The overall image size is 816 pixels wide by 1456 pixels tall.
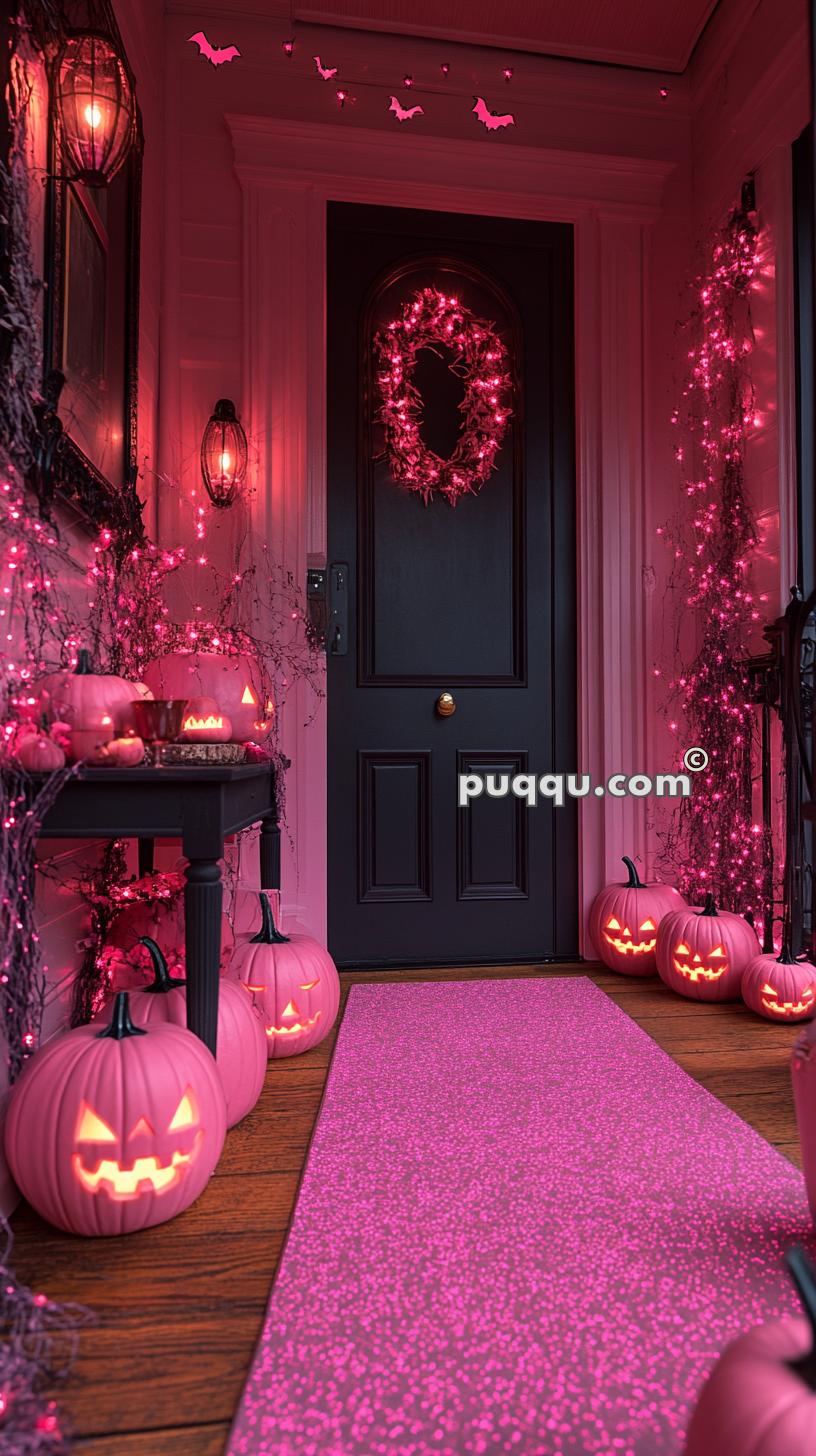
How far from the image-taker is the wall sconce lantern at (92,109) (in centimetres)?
139

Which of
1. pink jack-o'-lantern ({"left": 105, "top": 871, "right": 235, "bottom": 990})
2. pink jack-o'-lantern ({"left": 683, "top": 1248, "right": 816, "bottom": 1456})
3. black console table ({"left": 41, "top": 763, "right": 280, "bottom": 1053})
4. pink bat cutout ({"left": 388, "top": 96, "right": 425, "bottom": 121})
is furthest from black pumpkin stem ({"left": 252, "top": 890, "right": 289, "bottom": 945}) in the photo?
pink bat cutout ({"left": 388, "top": 96, "right": 425, "bottom": 121})

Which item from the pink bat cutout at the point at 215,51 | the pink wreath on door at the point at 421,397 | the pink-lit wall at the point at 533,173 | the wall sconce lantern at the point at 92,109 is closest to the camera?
the wall sconce lantern at the point at 92,109

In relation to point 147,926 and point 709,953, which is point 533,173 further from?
point 147,926

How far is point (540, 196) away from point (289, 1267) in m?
3.11

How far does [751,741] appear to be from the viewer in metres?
2.53

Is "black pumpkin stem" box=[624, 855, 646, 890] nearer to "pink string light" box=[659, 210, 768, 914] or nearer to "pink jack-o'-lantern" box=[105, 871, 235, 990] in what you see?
"pink string light" box=[659, 210, 768, 914]

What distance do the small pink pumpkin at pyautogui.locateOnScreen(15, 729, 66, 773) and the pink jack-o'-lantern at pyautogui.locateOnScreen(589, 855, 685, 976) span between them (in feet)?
6.02

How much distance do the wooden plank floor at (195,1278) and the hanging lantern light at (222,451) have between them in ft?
5.57

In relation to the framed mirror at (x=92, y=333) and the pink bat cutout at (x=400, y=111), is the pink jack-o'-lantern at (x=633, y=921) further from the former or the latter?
the pink bat cutout at (x=400, y=111)

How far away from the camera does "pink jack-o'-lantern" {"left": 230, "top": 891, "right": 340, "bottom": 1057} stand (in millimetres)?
1842

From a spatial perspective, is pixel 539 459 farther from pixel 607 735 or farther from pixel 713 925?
pixel 713 925

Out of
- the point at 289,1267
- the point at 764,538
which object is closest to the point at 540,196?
the point at 764,538

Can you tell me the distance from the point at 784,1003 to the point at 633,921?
20.8 inches
